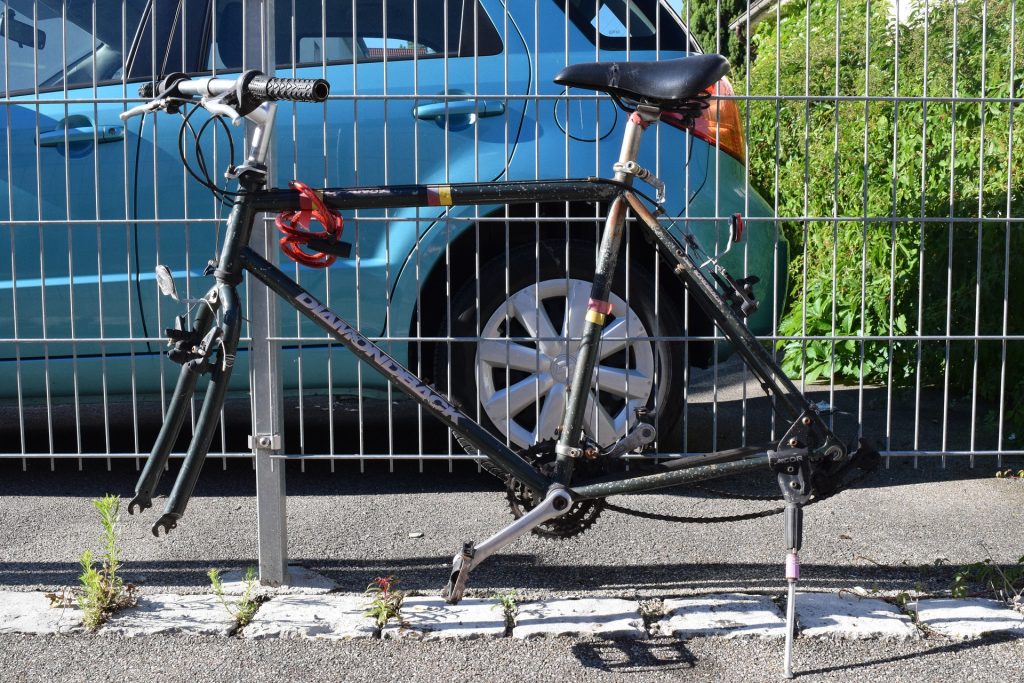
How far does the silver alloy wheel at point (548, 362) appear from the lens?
4035mm

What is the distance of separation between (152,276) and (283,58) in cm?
91

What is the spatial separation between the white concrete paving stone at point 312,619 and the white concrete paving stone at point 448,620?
90mm

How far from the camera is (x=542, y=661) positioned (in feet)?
9.95

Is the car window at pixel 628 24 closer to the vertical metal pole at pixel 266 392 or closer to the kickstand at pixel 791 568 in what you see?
the vertical metal pole at pixel 266 392

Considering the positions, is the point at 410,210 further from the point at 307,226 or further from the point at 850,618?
the point at 850,618

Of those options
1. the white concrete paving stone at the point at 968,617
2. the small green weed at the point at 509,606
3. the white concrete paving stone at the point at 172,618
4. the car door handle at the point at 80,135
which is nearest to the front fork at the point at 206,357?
the white concrete paving stone at the point at 172,618

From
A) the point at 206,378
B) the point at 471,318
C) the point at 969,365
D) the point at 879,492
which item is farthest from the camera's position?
the point at 969,365

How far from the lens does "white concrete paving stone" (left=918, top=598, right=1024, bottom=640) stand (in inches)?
124

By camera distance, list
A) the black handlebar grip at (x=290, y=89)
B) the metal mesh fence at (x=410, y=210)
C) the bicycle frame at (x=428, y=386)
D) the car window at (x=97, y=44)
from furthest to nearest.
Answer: the car window at (x=97, y=44)
the metal mesh fence at (x=410, y=210)
the bicycle frame at (x=428, y=386)
the black handlebar grip at (x=290, y=89)

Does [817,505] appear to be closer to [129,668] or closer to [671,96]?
[671,96]

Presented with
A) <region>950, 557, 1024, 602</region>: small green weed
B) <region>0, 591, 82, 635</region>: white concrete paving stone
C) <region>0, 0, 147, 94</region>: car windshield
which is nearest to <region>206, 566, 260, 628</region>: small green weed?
<region>0, 591, 82, 635</region>: white concrete paving stone

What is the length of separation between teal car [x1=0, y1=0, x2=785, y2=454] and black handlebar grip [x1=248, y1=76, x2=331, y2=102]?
116cm

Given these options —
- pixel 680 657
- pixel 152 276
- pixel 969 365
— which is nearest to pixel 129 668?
pixel 680 657

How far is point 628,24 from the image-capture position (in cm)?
410
